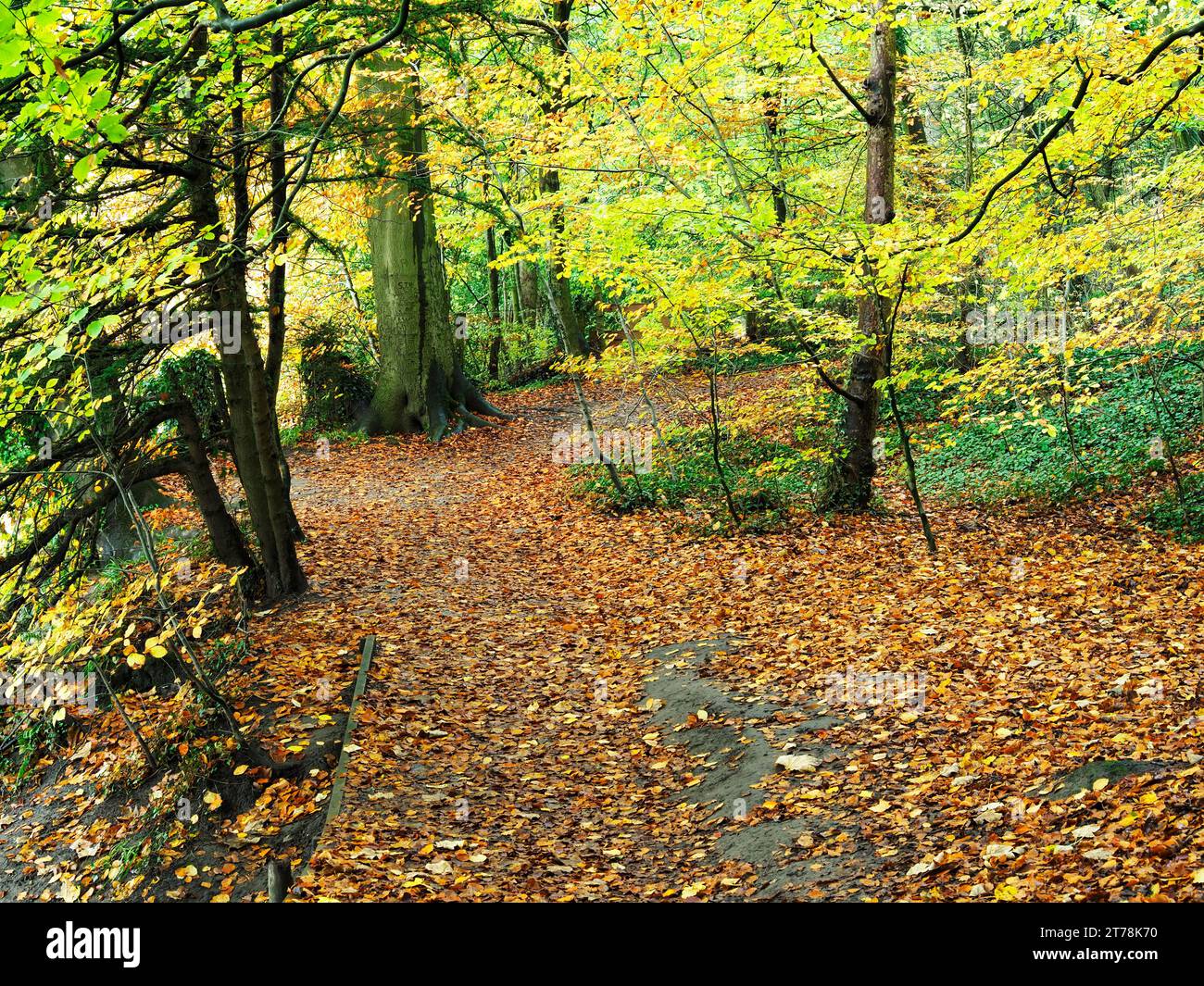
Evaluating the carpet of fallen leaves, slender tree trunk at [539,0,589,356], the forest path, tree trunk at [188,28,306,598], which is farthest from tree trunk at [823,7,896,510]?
tree trunk at [188,28,306,598]

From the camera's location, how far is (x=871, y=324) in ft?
34.9

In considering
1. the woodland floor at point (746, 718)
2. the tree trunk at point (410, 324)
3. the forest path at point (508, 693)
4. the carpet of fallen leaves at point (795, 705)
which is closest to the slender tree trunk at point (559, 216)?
the tree trunk at point (410, 324)

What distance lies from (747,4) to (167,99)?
587 cm

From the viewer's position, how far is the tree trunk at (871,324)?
33.5 feet

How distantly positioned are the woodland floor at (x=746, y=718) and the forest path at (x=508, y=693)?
0.10 feet

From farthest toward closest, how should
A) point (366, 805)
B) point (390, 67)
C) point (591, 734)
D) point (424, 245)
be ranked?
point (424, 245), point (390, 67), point (591, 734), point (366, 805)

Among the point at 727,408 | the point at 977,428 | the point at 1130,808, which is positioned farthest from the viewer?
the point at 977,428

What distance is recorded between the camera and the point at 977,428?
15102mm

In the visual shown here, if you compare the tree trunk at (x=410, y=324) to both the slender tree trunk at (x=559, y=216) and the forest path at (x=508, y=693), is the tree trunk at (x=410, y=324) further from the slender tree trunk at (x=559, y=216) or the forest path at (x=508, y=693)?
the forest path at (x=508, y=693)

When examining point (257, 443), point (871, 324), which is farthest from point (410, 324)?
point (871, 324)

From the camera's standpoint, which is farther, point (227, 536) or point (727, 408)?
point (727, 408)

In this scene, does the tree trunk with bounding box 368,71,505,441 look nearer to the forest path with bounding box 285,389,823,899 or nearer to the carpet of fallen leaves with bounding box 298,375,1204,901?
the forest path with bounding box 285,389,823,899
